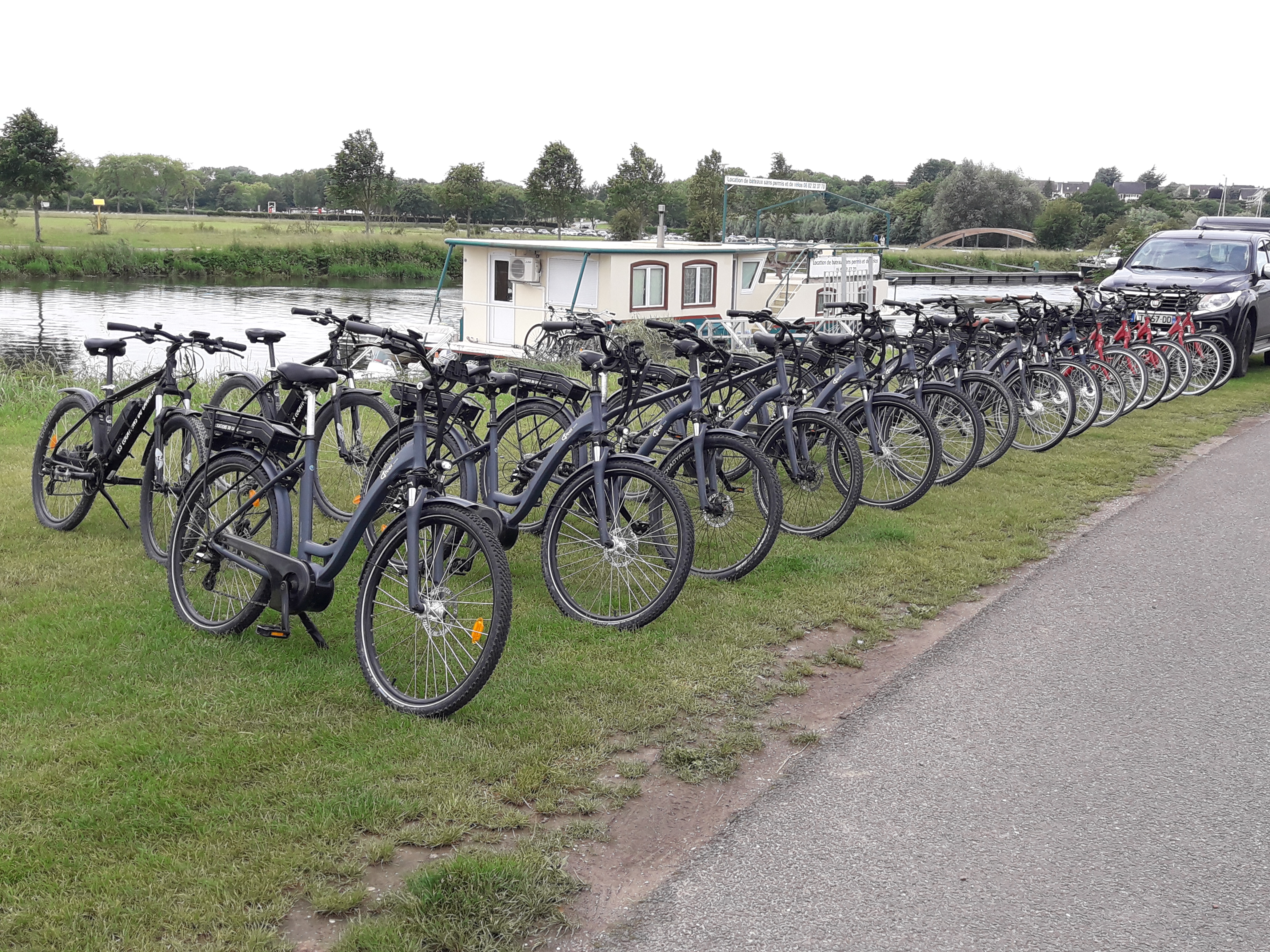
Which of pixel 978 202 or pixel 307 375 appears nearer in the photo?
pixel 307 375

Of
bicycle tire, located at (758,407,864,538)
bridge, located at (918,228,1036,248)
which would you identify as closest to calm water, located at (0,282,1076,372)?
bicycle tire, located at (758,407,864,538)

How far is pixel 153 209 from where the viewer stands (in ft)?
295

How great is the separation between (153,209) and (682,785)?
9723 cm

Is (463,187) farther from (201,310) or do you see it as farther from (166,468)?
(166,468)

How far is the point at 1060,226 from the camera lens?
68.8 meters

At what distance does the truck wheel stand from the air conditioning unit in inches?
455

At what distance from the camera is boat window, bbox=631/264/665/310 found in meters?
20.4

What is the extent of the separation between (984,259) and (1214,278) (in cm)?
4504

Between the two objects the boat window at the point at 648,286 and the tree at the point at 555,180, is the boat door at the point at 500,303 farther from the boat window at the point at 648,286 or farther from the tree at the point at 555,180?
the tree at the point at 555,180

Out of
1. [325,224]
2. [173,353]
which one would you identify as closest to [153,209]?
[325,224]

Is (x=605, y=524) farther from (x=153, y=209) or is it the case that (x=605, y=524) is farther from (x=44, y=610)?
(x=153, y=209)

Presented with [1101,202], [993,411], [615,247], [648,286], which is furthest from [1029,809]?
[1101,202]

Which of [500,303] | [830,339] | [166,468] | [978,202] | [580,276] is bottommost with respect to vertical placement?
[166,468]

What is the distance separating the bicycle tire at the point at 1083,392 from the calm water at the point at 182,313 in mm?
11681
